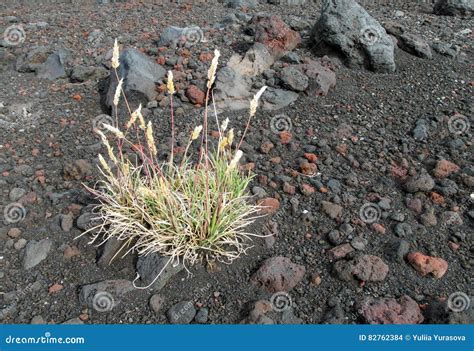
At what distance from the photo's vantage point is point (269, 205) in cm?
335

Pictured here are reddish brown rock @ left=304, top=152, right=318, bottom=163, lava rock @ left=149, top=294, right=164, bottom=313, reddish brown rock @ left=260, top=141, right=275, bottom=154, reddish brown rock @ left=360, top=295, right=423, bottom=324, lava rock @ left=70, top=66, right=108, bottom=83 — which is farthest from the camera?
lava rock @ left=70, top=66, right=108, bottom=83

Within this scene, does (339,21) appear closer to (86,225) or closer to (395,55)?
(395,55)

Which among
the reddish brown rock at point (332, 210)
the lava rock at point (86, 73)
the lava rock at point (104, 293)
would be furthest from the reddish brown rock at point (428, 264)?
the lava rock at point (86, 73)

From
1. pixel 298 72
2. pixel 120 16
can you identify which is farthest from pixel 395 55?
pixel 120 16

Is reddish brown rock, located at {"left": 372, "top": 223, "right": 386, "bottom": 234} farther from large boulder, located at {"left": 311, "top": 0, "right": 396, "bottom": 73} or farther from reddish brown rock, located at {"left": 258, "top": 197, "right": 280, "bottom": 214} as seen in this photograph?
large boulder, located at {"left": 311, "top": 0, "right": 396, "bottom": 73}

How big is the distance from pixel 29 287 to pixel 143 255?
694 millimetres

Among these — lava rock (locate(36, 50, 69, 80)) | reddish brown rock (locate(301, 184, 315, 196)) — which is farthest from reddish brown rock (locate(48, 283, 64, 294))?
lava rock (locate(36, 50, 69, 80))

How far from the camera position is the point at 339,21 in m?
4.98

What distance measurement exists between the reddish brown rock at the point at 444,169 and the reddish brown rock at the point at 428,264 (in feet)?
2.81

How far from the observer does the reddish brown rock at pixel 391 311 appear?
103 inches

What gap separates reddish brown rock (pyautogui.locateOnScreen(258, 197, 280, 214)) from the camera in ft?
10.9

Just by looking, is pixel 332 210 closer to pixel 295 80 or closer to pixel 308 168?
pixel 308 168

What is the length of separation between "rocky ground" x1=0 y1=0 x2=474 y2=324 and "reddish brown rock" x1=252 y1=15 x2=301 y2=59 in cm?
2

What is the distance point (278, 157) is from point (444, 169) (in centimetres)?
125
